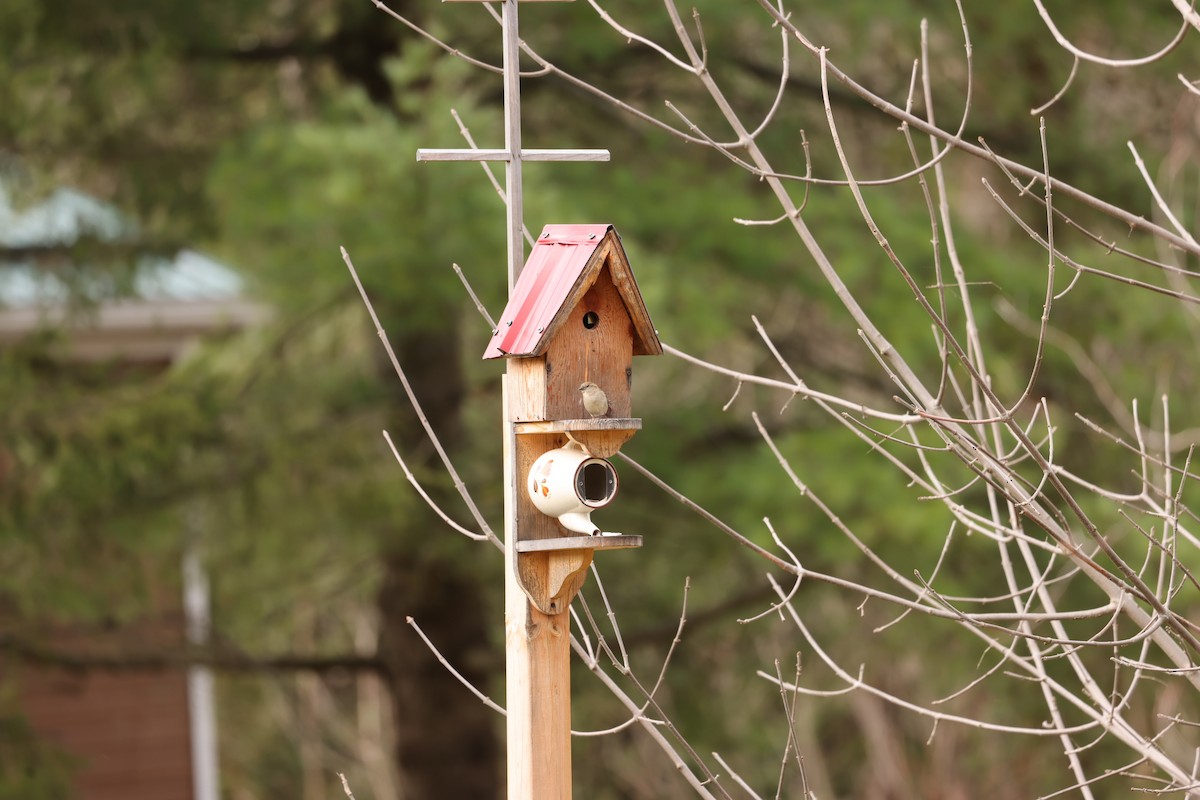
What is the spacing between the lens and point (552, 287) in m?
2.30

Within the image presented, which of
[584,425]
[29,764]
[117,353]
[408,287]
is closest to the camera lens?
[584,425]

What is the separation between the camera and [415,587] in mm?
6621

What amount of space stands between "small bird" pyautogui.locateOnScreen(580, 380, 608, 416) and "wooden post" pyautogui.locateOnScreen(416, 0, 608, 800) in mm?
108

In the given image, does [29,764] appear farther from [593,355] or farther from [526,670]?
[593,355]

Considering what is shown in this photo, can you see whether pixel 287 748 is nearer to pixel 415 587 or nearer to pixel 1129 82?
pixel 415 587

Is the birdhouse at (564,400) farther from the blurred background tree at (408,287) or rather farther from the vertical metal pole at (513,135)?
the blurred background tree at (408,287)

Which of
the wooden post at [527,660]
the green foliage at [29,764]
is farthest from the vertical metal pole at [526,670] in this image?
the green foliage at [29,764]

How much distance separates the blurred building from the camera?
6402mm

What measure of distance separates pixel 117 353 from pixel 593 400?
237 inches

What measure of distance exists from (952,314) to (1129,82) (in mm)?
3699

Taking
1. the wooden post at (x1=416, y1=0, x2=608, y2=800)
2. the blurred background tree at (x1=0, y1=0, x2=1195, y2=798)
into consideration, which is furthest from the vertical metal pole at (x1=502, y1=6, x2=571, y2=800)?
the blurred background tree at (x1=0, y1=0, x2=1195, y2=798)

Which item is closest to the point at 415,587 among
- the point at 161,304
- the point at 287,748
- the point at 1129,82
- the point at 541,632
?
the point at 161,304

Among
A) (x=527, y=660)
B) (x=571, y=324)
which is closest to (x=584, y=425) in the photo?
(x=571, y=324)

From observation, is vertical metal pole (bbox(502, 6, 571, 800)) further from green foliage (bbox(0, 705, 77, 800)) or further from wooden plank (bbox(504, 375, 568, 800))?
green foliage (bbox(0, 705, 77, 800))
